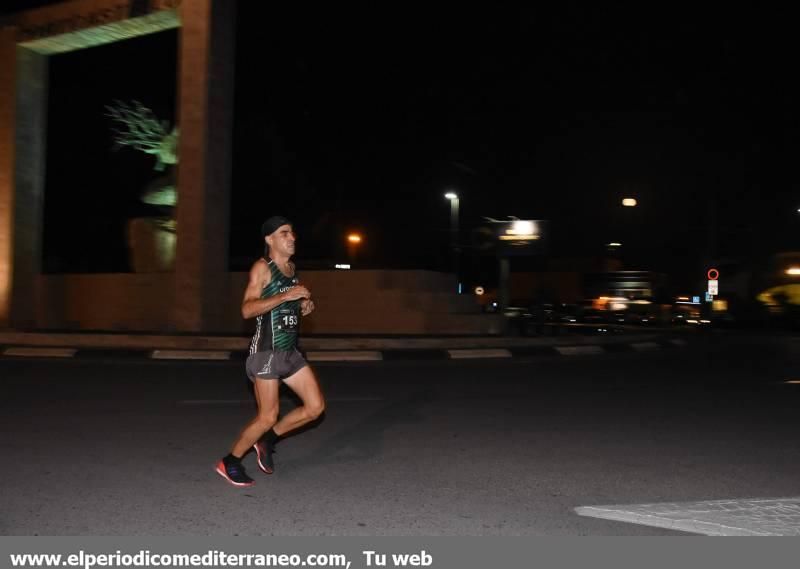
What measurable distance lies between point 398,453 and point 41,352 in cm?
1167

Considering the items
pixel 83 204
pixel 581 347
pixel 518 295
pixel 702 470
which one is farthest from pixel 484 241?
pixel 518 295

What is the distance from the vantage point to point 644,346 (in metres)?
19.9

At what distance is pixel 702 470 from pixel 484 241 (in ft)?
50.3

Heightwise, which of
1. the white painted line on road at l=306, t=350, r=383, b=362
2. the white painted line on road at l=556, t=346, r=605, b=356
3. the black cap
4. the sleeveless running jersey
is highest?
the black cap

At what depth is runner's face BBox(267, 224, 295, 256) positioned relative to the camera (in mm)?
5801

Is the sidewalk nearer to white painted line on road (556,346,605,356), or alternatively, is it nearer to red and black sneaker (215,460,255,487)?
white painted line on road (556,346,605,356)

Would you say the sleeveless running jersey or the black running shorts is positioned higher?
the sleeveless running jersey

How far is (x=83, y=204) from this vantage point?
39906 mm

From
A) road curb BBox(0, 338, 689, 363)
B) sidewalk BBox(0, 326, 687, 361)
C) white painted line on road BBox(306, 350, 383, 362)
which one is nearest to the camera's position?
white painted line on road BBox(306, 350, 383, 362)

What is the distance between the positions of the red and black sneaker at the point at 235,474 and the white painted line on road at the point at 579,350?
494 inches

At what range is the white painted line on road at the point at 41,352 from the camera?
16312mm

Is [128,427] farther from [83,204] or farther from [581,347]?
[83,204]

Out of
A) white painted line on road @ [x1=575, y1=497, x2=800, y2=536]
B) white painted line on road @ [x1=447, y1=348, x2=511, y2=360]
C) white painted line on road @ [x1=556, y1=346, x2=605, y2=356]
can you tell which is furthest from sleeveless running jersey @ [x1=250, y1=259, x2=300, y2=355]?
white painted line on road @ [x1=556, y1=346, x2=605, y2=356]

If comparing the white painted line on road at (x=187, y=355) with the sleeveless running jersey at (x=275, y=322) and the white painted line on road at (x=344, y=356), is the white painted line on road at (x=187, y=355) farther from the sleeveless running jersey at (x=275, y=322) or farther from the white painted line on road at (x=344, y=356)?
the sleeveless running jersey at (x=275, y=322)
